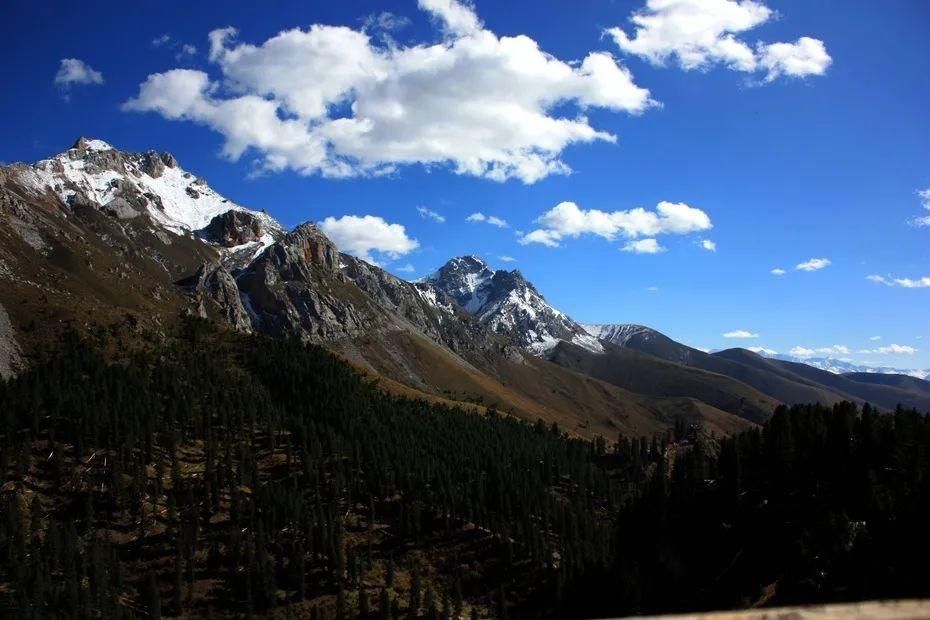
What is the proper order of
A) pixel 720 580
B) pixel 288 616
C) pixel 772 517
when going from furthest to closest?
pixel 288 616, pixel 772 517, pixel 720 580

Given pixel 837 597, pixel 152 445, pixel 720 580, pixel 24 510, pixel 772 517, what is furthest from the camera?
pixel 152 445

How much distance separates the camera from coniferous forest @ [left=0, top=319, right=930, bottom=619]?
91750 mm

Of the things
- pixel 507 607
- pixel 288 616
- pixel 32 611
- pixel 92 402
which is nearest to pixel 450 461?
pixel 507 607

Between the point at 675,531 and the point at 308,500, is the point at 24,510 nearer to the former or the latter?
the point at 308,500

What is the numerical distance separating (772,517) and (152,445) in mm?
141520

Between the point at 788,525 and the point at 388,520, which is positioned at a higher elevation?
the point at 788,525

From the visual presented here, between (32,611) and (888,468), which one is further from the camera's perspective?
(888,468)

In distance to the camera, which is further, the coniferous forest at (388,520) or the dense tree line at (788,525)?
the coniferous forest at (388,520)

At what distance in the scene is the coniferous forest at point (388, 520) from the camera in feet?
301

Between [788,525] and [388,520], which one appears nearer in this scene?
[788,525]

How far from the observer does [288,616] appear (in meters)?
114

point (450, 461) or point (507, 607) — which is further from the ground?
point (450, 461)

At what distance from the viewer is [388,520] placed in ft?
519

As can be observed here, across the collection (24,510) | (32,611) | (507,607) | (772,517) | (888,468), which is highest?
(888,468)
